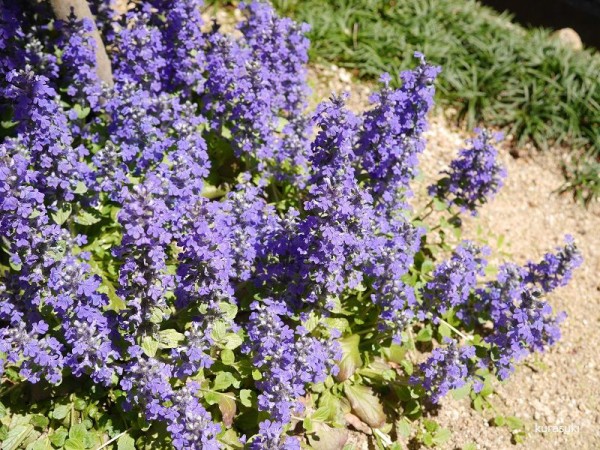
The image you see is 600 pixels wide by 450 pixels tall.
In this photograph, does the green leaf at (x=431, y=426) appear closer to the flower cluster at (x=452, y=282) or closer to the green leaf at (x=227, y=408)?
the flower cluster at (x=452, y=282)

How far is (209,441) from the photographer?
12.3 ft

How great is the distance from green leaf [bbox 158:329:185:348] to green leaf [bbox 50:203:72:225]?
44.4 inches

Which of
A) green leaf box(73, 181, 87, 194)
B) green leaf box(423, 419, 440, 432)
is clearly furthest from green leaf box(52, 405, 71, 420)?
green leaf box(423, 419, 440, 432)

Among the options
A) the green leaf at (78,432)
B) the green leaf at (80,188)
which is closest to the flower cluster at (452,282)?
the green leaf at (78,432)

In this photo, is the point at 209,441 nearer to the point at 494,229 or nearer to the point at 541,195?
the point at 494,229

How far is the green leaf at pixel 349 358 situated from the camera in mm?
4750

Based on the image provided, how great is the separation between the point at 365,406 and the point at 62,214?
100 inches

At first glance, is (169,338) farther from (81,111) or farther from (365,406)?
(81,111)

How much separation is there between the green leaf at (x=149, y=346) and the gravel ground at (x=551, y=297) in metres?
1.75

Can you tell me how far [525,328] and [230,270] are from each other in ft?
6.74

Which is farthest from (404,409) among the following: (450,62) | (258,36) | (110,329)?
(450,62)

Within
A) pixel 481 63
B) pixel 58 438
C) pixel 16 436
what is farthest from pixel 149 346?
pixel 481 63

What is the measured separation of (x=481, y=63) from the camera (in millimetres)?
7953

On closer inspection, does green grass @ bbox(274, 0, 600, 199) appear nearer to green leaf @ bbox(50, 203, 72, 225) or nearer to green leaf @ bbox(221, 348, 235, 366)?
green leaf @ bbox(50, 203, 72, 225)
